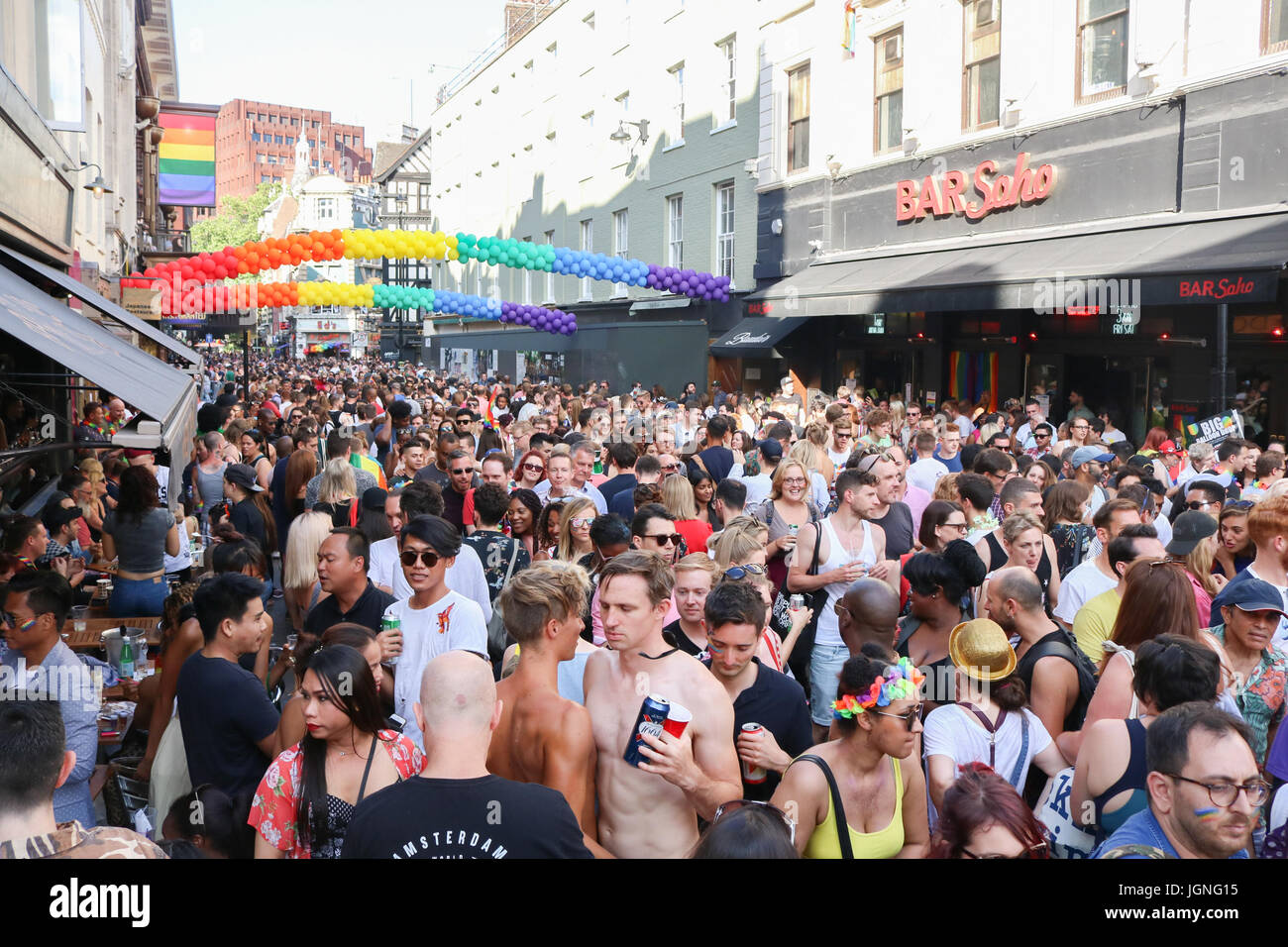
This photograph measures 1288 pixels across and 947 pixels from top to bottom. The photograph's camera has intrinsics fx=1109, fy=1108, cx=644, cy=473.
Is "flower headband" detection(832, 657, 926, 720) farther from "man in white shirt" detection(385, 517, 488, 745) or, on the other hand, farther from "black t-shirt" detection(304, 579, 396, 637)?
"black t-shirt" detection(304, 579, 396, 637)

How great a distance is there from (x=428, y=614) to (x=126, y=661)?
226cm

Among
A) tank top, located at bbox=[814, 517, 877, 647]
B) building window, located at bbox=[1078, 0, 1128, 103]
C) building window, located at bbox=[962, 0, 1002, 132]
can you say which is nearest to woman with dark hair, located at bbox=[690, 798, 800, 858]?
tank top, located at bbox=[814, 517, 877, 647]

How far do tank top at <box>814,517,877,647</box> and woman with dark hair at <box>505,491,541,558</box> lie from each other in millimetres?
2030

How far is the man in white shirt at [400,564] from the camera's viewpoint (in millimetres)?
6289

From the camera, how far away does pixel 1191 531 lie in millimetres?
7172

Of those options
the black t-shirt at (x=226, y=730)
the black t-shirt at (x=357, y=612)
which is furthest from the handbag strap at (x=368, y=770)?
the black t-shirt at (x=357, y=612)

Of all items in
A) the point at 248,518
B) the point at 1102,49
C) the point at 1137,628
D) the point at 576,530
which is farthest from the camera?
the point at 1102,49

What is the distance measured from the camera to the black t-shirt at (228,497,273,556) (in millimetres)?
9625

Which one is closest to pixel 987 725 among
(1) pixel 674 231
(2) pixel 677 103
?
(1) pixel 674 231

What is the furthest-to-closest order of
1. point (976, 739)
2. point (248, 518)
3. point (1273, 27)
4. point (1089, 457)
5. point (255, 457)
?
point (1273, 27) < point (255, 457) < point (1089, 457) < point (248, 518) < point (976, 739)

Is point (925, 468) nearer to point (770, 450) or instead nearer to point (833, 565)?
point (770, 450)

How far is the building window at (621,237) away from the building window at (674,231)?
2.71 metres

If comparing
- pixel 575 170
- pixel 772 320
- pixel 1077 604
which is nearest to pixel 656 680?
pixel 1077 604

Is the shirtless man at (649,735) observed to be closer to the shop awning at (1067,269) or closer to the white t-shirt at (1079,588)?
the white t-shirt at (1079,588)
